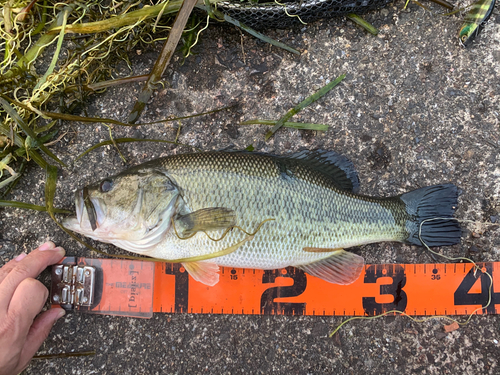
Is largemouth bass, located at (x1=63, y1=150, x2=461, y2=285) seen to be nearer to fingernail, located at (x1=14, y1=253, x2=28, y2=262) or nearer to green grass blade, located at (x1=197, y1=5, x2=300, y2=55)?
fingernail, located at (x1=14, y1=253, x2=28, y2=262)

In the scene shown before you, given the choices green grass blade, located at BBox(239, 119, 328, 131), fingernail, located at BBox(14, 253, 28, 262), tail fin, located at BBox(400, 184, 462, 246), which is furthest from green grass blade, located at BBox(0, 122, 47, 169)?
tail fin, located at BBox(400, 184, 462, 246)

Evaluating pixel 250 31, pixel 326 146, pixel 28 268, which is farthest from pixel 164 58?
pixel 28 268

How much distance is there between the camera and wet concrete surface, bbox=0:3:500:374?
7.61ft

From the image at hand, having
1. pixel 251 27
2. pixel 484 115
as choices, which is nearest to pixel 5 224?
pixel 251 27

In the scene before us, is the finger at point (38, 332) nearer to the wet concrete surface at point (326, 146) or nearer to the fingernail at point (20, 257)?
the wet concrete surface at point (326, 146)

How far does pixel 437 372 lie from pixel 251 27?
288 cm

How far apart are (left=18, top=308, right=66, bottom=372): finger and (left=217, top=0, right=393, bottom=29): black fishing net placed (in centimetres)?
251

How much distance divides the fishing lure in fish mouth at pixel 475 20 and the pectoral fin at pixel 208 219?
220 cm

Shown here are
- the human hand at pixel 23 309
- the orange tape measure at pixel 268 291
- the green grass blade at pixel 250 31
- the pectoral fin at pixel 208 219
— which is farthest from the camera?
the orange tape measure at pixel 268 291

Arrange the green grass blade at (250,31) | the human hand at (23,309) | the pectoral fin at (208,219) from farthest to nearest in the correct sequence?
the green grass blade at (250,31) < the human hand at (23,309) < the pectoral fin at (208,219)

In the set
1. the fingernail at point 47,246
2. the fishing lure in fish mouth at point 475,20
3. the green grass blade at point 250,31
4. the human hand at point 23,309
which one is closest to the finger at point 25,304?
the human hand at point 23,309

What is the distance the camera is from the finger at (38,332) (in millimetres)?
2182

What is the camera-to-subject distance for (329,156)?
2217 mm

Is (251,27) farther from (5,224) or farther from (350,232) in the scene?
(5,224)
